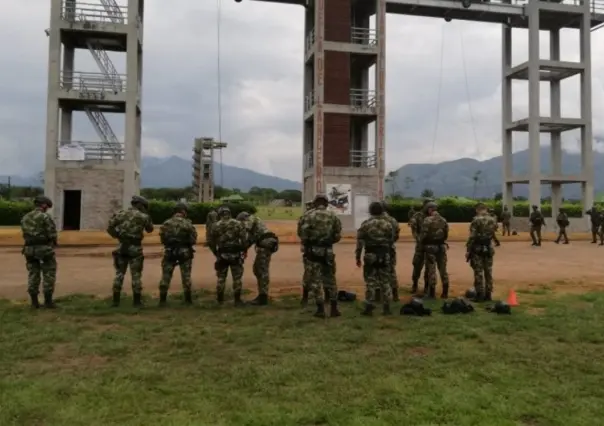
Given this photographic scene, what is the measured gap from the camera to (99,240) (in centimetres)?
2389

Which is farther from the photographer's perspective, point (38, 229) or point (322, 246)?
point (38, 229)

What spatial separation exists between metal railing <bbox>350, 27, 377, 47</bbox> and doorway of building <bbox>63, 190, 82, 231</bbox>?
17.9 metres

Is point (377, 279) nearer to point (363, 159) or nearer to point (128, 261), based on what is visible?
point (128, 261)

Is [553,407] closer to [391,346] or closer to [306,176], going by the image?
Result: [391,346]

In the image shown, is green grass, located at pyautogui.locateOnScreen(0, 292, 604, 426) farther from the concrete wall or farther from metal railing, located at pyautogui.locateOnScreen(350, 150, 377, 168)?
metal railing, located at pyautogui.locateOnScreen(350, 150, 377, 168)

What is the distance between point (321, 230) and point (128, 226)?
133 inches

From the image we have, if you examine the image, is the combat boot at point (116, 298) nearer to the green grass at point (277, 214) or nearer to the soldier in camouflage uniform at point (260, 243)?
the soldier in camouflage uniform at point (260, 243)

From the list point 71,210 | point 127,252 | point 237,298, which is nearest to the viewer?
point 127,252

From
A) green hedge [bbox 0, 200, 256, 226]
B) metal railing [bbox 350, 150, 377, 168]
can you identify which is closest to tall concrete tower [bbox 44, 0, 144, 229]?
green hedge [bbox 0, 200, 256, 226]

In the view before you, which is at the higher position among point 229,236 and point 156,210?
point 156,210

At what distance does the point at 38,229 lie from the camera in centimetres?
883

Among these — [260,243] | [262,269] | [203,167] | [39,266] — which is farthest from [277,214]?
[39,266]

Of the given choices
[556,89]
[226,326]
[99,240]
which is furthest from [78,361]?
[556,89]

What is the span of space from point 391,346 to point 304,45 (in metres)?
30.6
